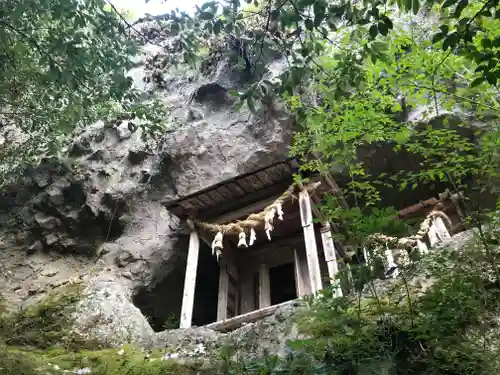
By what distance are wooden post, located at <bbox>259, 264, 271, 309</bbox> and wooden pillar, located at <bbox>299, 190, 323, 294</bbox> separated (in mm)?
2103

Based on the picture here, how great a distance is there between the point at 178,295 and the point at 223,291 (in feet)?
7.13

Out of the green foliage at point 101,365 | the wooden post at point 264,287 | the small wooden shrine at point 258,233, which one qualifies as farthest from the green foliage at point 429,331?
the wooden post at point 264,287

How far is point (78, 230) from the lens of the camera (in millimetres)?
13375

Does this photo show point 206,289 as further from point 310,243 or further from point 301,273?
point 310,243

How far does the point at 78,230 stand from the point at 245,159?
5.46 meters

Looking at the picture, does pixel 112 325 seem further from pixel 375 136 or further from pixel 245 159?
pixel 245 159

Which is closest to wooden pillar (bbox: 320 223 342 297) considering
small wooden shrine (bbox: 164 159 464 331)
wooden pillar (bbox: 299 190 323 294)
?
small wooden shrine (bbox: 164 159 464 331)

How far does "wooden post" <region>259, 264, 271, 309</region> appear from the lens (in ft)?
35.1

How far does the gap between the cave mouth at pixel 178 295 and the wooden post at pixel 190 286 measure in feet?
6.01

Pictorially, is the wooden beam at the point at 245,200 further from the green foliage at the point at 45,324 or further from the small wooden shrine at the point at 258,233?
the green foliage at the point at 45,324

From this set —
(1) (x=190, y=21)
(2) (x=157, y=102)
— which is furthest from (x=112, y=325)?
(1) (x=190, y=21)

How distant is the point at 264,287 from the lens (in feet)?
36.2

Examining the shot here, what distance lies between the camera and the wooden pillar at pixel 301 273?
409 inches

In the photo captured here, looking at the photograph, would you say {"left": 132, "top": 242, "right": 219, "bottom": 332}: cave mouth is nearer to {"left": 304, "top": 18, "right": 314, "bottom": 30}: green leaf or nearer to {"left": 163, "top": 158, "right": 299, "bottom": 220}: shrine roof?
{"left": 163, "top": 158, "right": 299, "bottom": 220}: shrine roof
